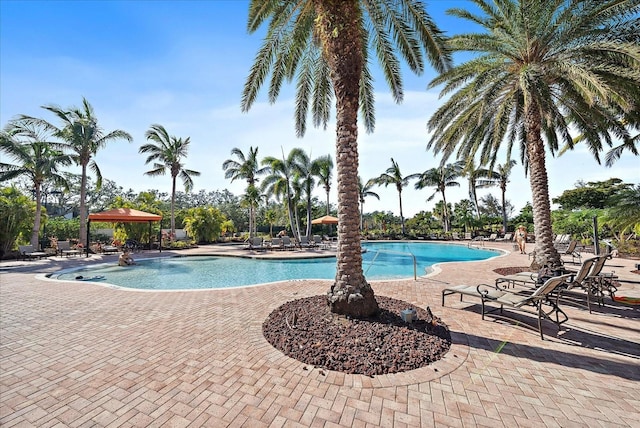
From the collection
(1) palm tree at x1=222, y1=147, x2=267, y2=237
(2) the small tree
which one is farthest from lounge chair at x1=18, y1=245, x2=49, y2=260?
(1) palm tree at x1=222, y1=147, x2=267, y2=237

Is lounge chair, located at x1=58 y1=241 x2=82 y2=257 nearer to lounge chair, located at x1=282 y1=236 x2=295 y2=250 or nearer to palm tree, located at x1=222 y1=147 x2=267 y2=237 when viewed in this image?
palm tree, located at x1=222 y1=147 x2=267 y2=237

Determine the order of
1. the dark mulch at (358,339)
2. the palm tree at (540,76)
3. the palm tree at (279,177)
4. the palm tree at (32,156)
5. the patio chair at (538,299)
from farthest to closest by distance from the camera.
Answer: the palm tree at (279,177) → the palm tree at (32,156) → the palm tree at (540,76) → the patio chair at (538,299) → the dark mulch at (358,339)

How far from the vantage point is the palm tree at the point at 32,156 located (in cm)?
1752

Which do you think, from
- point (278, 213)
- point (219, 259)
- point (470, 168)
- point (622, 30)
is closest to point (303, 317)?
point (470, 168)

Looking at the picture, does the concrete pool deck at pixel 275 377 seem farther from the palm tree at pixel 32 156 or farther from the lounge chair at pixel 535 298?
the palm tree at pixel 32 156

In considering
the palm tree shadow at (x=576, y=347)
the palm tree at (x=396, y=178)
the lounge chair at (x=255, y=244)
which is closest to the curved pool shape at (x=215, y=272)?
the lounge chair at (x=255, y=244)

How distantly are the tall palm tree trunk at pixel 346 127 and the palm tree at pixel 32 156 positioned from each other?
22.0m

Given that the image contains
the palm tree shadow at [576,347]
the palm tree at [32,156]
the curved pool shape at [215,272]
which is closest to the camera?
the palm tree shadow at [576,347]

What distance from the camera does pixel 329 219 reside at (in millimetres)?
26422

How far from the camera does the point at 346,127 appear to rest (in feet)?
18.1

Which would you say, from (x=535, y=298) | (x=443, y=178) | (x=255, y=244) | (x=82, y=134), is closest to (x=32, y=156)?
(x=82, y=134)

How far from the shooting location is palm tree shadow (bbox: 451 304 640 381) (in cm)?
369

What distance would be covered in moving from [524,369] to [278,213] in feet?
131

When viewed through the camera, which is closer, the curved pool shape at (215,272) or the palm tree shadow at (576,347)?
the palm tree shadow at (576,347)
